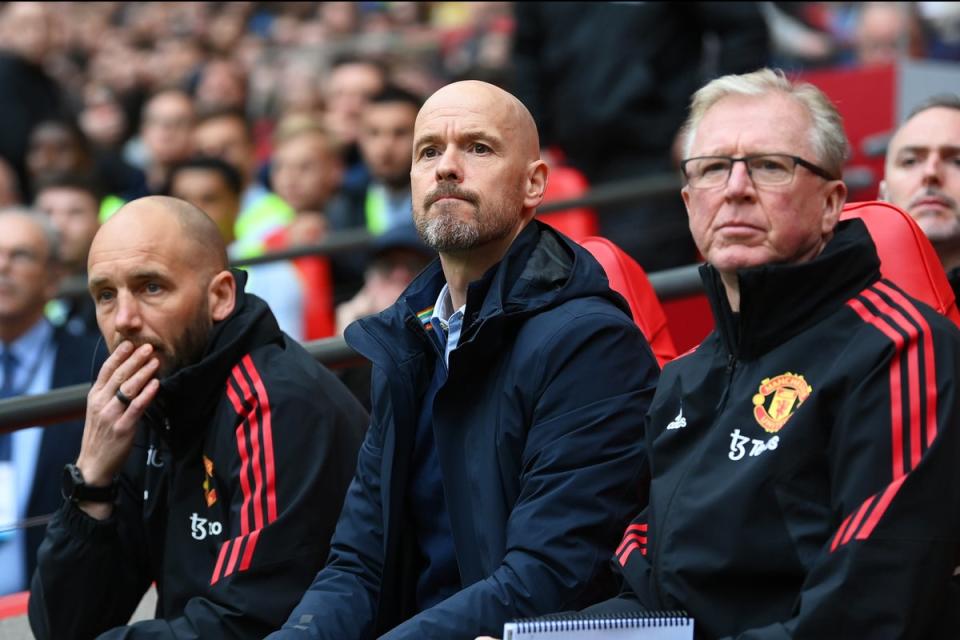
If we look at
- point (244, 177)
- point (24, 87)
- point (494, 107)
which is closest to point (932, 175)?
point (494, 107)

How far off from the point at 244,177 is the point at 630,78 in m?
2.85

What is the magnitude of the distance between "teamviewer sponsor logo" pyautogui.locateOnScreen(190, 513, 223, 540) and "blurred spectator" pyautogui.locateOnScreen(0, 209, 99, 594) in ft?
2.72

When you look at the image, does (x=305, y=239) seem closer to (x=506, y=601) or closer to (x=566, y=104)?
(x=566, y=104)

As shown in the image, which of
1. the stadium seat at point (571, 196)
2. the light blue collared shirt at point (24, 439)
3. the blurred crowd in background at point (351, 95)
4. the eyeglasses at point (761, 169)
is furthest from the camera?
the stadium seat at point (571, 196)

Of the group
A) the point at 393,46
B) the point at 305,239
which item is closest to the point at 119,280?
the point at 305,239

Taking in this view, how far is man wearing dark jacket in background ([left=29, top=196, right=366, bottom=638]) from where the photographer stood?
3.81m

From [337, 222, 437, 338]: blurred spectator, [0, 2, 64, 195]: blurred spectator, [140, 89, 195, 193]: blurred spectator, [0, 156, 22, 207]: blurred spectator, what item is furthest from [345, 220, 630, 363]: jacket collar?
[140, 89, 195, 193]: blurred spectator

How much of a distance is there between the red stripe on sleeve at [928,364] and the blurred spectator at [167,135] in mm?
7273

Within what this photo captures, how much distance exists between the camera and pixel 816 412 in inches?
118

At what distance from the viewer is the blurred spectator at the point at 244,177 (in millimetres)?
8461

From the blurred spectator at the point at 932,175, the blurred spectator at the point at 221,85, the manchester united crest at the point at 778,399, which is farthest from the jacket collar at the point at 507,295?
the blurred spectator at the point at 221,85

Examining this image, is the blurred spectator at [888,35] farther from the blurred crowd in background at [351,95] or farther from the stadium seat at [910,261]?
the stadium seat at [910,261]

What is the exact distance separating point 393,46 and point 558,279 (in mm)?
9678

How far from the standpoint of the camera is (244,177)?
8.95 meters
